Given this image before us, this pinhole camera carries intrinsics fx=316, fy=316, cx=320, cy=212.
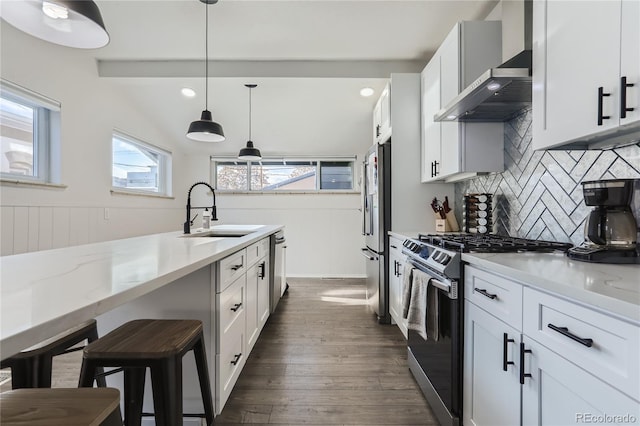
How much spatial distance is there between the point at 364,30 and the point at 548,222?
2.15 metres

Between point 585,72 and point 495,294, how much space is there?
888mm

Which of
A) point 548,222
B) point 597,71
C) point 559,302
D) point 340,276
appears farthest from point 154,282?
point 340,276

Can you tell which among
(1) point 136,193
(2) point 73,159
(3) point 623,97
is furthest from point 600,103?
(1) point 136,193

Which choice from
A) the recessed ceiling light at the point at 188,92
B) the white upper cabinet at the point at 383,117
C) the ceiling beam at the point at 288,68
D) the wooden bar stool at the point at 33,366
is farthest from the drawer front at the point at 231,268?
the recessed ceiling light at the point at 188,92

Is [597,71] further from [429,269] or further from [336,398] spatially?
[336,398]

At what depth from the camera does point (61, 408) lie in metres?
0.71

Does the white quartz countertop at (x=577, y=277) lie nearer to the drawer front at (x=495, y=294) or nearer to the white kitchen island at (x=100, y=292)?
the drawer front at (x=495, y=294)

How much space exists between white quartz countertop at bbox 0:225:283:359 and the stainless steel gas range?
1.07 metres

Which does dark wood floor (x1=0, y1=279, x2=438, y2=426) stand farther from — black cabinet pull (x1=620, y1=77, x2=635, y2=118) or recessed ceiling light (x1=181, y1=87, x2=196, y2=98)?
recessed ceiling light (x1=181, y1=87, x2=196, y2=98)

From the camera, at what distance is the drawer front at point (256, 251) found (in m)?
2.19

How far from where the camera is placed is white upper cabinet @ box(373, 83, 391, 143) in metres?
3.16

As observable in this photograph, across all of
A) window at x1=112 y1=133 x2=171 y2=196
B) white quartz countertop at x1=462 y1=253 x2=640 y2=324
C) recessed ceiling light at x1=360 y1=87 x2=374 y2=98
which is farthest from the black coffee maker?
window at x1=112 y1=133 x2=171 y2=196

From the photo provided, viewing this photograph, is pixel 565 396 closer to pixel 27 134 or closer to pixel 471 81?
pixel 471 81

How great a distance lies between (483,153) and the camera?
2.26 metres
